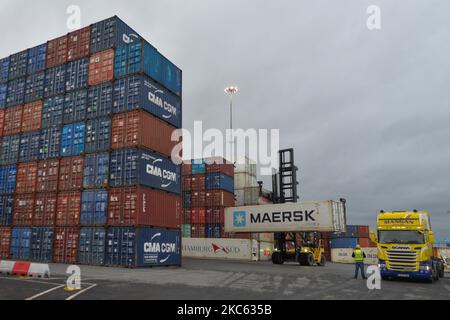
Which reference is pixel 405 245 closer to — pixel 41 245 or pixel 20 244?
pixel 41 245

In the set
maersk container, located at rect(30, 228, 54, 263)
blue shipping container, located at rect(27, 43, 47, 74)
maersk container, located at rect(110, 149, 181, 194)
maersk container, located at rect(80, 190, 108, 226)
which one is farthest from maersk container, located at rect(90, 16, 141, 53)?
maersk container, located at rect(30, 228, 54, 263)

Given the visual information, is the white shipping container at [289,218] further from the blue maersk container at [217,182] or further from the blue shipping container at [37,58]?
the blue shipping container at [37,58]

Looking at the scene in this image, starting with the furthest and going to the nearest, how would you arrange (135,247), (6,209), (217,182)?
1. (217,182)
2. (6,209)
3. (135,247)

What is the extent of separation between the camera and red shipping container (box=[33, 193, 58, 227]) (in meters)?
25.6

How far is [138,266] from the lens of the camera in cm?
2225

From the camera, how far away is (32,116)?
94.1 ft

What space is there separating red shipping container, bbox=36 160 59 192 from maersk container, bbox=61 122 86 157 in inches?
45.3

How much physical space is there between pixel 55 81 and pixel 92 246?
13.2 m

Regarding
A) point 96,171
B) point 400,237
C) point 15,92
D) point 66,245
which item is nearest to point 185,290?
point 400,237
